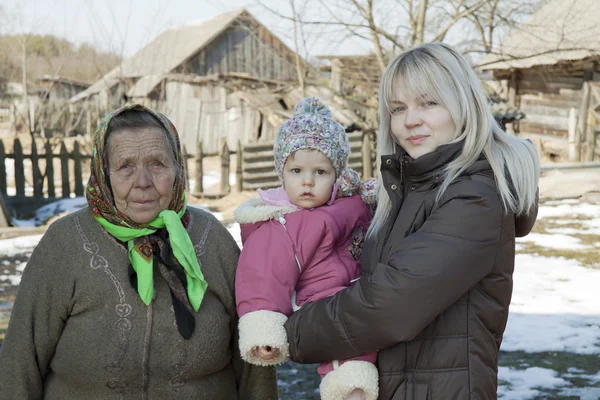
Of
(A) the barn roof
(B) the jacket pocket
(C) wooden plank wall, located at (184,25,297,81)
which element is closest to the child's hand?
(B) the jacket pocket

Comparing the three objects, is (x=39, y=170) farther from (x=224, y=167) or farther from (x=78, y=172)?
(x=224, y=167)

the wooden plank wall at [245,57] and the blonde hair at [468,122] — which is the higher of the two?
the wooden plank wall at [245,57]

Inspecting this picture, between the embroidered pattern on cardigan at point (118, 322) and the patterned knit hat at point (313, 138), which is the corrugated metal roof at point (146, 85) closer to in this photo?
the patterned knit hat at point (313, 138)

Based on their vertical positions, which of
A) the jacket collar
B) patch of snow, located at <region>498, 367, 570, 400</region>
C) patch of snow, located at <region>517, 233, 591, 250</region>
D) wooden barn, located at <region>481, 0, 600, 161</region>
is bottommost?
patch of snow, located at <region>498, 367, 570, 400</region>

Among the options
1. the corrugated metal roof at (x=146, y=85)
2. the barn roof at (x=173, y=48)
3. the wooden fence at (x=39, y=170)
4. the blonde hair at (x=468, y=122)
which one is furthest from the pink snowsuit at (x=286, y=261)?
the corrugated metal roof at (x=146, y=85)

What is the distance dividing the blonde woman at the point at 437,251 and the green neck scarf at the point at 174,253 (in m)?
0.39

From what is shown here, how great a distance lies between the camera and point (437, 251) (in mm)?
1852

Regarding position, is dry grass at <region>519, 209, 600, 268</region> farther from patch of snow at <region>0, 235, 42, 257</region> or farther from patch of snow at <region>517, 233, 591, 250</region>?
patch of snow at <region>0, 235, 42, 257</region>

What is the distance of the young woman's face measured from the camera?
2.02 meters

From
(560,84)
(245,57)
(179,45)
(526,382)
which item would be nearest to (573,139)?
(560,84)

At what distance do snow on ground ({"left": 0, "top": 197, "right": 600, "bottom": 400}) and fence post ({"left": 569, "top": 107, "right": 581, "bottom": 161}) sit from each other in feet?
29.1

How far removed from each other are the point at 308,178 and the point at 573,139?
17.3 m

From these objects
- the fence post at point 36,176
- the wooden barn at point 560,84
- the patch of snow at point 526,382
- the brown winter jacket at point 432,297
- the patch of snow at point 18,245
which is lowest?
the patch of snow at point 18,245

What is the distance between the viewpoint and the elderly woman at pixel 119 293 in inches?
87.2
